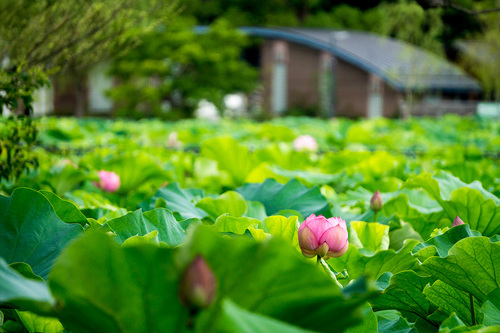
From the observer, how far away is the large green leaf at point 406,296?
1.15 metres

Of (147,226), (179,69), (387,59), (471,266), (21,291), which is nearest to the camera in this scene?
(21,291)

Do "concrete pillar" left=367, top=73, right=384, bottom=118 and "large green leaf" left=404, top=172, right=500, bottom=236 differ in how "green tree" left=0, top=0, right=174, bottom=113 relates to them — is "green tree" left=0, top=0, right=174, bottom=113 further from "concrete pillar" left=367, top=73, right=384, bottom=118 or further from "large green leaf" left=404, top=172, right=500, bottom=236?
"concrete pillar" left=367, top=73, right=384, bottom=118

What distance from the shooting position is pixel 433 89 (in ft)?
80.5

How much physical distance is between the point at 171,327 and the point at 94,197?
1516 millimetres

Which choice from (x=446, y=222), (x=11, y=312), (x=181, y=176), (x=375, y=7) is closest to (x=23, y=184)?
(x=181, y=176)

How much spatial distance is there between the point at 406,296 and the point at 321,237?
229mm

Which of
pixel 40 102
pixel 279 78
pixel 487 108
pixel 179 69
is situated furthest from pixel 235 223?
pixel 279 78

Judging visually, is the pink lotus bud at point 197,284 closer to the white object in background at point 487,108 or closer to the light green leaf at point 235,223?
the light green leaf at point 235,223

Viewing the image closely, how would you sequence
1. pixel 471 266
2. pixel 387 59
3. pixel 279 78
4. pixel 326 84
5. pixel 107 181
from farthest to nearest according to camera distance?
pixel 279 78 → pixel 326 84 → pixel 387 59 → pixel 107 181 → pixel 471 266

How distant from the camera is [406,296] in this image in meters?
1.18

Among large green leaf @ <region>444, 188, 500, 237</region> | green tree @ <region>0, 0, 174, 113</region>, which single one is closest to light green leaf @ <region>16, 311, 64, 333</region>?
large green leaf @ <region>444, 188, 500, 237</region>

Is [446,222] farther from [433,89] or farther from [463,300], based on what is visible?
[433,89]

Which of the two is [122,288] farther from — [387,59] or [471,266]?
[387,59]

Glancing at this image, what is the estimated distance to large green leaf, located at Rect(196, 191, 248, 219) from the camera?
1643mm
